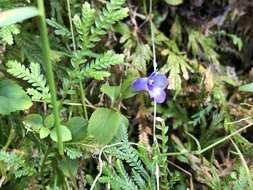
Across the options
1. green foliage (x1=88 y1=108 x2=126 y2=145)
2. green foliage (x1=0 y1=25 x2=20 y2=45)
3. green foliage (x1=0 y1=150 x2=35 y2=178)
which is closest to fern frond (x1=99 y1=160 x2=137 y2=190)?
green foliage (x1=88 y1=108 x2=126 y2=145)

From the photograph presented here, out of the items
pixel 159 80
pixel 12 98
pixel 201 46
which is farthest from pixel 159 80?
pixel 201 46

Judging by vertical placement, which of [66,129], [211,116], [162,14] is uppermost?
[162,14]

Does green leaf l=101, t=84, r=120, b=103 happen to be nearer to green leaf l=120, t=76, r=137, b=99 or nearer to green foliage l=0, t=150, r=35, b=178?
green leaf l=120, t=76, r=137, b=99

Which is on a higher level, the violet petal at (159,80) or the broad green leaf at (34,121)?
the violet petal at (159,80)

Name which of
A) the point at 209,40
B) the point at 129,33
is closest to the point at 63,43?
the point at 129,33

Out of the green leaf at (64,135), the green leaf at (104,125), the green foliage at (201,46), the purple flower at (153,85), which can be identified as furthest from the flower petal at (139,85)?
the green foliage at (201,46)

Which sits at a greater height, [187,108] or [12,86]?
[12,86]

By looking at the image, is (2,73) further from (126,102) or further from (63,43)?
(126,102)

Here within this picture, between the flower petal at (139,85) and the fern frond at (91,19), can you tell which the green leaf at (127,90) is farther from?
the fern frond at (91,19)
